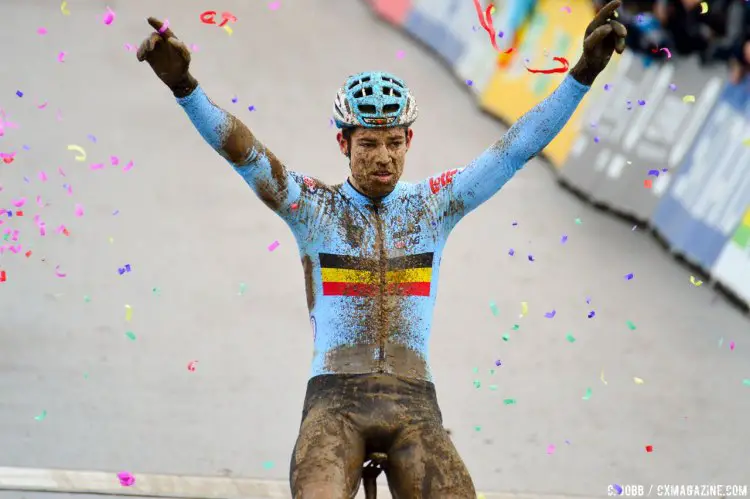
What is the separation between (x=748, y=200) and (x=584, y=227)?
2253 millimetres

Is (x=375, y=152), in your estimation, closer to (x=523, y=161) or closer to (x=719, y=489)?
(x=523, y=161)

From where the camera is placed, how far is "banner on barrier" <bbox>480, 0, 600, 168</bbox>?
14312 millimetres

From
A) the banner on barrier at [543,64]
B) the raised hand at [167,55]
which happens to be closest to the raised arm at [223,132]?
the raised hand at [167,55]

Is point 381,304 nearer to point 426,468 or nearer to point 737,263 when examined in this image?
point 426,468

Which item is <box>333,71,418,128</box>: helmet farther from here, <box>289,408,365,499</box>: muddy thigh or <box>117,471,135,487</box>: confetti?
<box>117,471,135,487</box>: confetti

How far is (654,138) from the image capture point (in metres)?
12.8


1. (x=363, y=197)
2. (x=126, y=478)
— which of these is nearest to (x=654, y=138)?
(x=126, y=478)

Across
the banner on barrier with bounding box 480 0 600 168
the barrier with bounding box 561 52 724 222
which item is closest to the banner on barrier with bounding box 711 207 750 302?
the barrier with bounding box 561 52 724 222

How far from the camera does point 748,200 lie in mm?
11406

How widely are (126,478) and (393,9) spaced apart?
485 inches

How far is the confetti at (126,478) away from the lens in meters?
8.51

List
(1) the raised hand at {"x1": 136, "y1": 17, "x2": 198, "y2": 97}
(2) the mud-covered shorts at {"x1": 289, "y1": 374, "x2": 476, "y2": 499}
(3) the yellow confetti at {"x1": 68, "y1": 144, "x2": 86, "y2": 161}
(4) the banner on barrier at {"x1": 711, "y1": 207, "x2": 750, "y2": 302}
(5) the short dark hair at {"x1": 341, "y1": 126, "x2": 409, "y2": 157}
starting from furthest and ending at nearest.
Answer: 1. (3) the yellow confetti at {"x1": 68, "y1": 144, "x2": 86, "y2": 161}
2. (4) the banner on barrier at {"x1": 711, "y1": 207, "x2": 750, "y2": 302}
3. (5) the short dark hair at {"x1": 341, "y1": 126, "x2": 409, "y2": 157}
4. (2) the mud-covered shorts at {"x1": 289, "y1": 374, "x2": 476, "y2": 499}
5. (1) the raised hand at {"x1": 136, "y1": 17, "x2": 198, "y2": 97}

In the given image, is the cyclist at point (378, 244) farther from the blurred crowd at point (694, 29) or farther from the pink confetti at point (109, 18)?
the blurred crowd at point (694, 29)

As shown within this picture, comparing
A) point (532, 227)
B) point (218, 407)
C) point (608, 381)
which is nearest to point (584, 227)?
point (532, 227)
